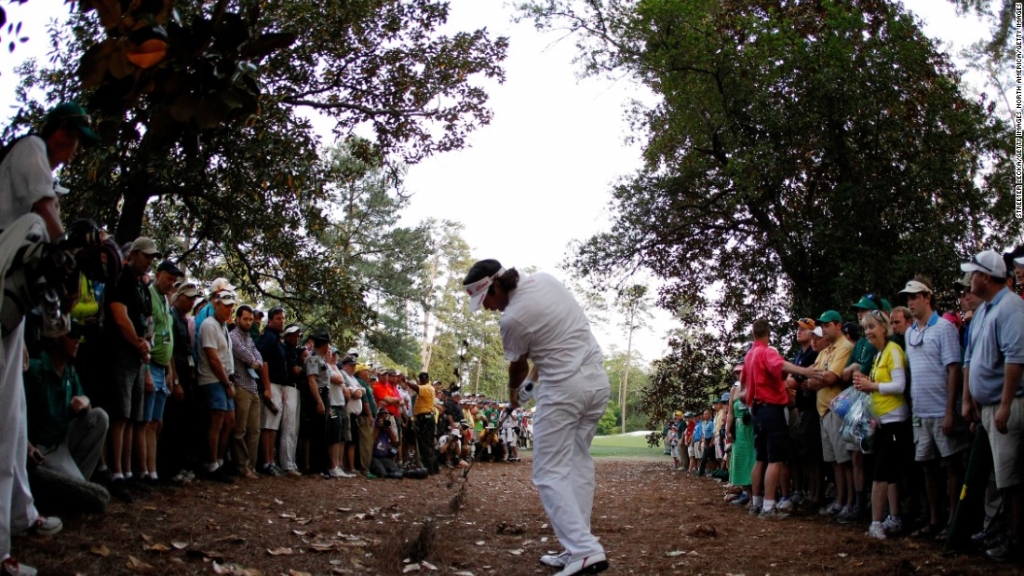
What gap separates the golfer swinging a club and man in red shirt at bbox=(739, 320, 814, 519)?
3878mm

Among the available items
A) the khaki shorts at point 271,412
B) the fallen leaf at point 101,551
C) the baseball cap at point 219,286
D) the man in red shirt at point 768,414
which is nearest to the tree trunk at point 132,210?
the baseball cap at point 219,286

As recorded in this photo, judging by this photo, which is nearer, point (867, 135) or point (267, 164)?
point (267, 164)

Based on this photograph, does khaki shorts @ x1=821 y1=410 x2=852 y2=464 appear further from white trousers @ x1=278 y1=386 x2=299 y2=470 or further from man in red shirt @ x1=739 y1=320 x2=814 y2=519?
white trousers @ x1=278 y1=386 x2=299 y2=470

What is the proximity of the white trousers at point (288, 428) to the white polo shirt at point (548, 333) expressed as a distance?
675 cm

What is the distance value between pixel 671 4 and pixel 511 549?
13.2 meters

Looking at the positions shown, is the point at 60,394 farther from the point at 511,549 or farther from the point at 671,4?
the point at 671,4

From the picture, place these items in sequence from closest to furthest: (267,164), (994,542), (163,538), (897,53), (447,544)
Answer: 1. (163,538)
2. (994,542)
3. (447,544)
4. (267,164)
5. (897,53)

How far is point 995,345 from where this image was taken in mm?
5863

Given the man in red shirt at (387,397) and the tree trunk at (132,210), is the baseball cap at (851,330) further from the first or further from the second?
the tree trunk at (132,210)

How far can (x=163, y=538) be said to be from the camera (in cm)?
555

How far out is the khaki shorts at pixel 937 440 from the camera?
6.59m

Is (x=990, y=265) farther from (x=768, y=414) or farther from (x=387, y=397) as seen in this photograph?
(x=387, y=397)

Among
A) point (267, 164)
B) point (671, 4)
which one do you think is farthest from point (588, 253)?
point (267, 164)

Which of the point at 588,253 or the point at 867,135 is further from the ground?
the point at 867,135
